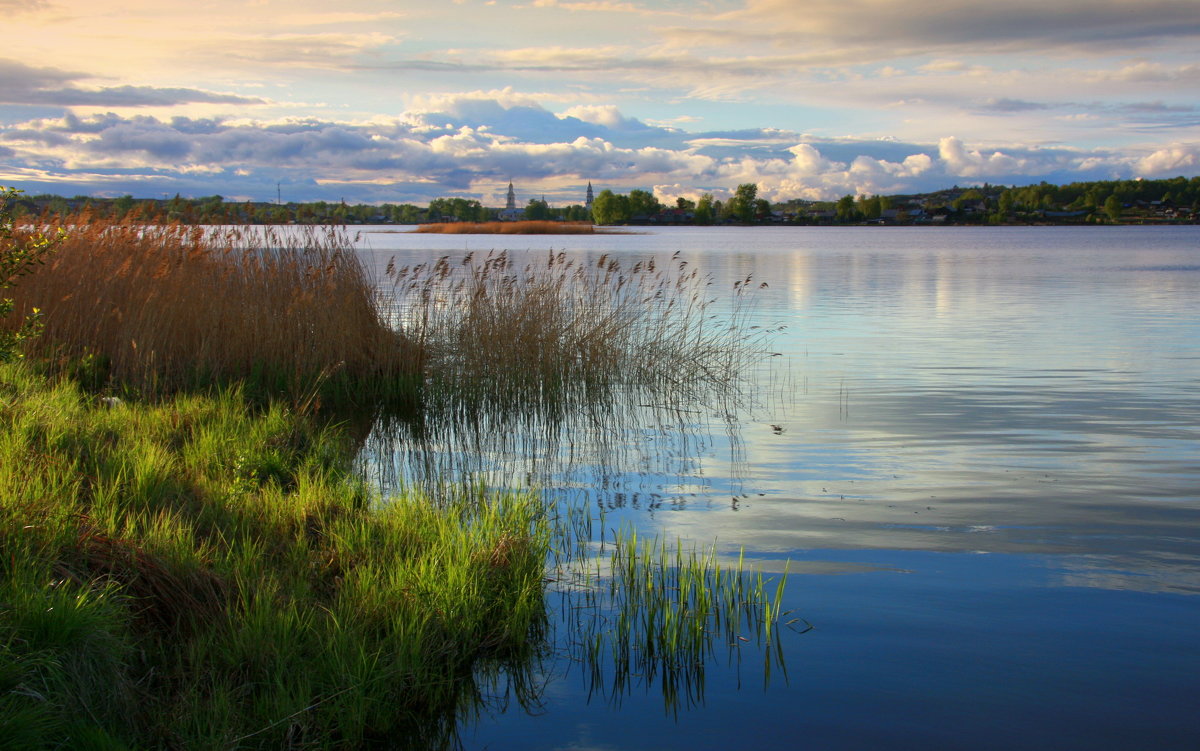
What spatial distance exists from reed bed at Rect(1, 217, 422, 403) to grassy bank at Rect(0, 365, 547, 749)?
13.5 ft

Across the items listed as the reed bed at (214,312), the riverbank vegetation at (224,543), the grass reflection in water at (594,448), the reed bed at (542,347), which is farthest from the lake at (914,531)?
the reed bed at (214,312)

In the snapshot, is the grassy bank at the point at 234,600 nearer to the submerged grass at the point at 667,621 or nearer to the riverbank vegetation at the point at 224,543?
the riverbank vegetation at the point at 224,543

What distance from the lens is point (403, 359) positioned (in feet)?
43.2

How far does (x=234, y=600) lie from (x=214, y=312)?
790 cm

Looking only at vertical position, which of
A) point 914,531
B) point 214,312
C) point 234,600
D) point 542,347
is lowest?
point 914,531

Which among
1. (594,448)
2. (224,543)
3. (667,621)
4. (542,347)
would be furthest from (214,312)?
(667,621)

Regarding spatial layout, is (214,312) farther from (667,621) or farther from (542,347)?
(667,621)

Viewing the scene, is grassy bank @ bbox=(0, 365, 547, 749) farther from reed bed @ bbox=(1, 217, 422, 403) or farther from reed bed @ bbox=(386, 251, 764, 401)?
reed bed @ bbox=(386, 251, 764, 401)

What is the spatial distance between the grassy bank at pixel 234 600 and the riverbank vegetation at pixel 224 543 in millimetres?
14

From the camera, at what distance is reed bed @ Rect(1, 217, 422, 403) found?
1143 centimetres

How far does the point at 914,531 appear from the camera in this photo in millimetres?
7344

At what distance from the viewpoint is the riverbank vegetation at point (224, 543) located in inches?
155

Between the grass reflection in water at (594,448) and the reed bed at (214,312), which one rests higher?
the reed bed at (214,312)

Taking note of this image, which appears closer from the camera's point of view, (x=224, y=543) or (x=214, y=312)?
(x=224, y=543)
